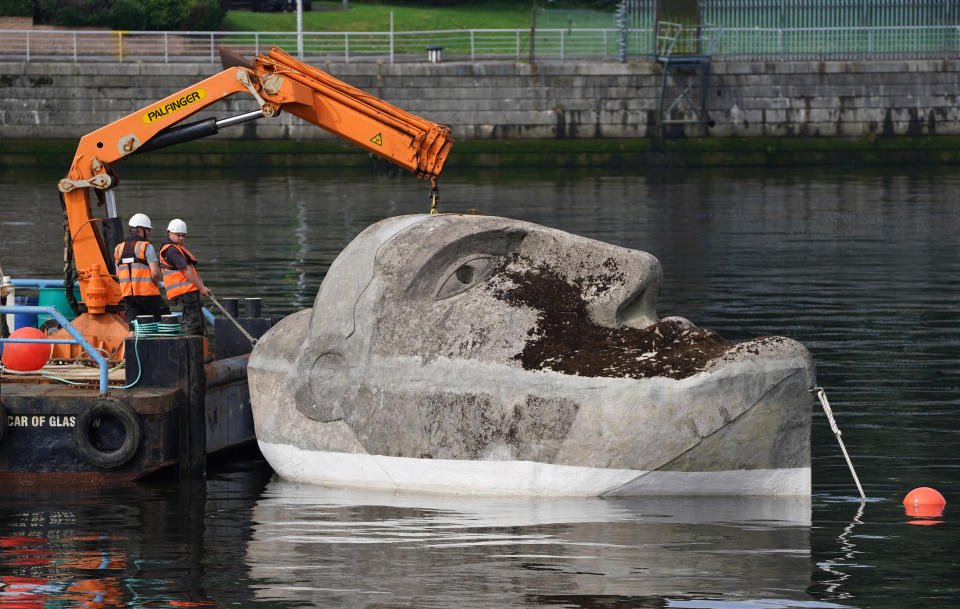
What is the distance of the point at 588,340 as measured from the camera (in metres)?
14.0

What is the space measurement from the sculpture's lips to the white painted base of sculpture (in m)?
0.85

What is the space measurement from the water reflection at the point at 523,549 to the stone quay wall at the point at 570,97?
42794 mm

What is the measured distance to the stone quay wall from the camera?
55.7 metres

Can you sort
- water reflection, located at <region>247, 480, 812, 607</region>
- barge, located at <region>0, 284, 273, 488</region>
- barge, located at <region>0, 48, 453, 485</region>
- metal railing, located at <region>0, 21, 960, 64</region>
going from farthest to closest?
metal railing, located at <region>0, 21, 960, 64</region> < barge, located at <region>0, 48, 453, 485</region> < barge, located at <region>0, 284, 273, 488</region> < water reflection, located at <region>247, 480, 812, 607</region>

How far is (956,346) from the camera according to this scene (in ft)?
72.4

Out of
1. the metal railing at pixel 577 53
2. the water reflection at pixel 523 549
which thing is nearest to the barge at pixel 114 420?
the water reflection at pixel 523 549

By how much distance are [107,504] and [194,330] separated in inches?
136

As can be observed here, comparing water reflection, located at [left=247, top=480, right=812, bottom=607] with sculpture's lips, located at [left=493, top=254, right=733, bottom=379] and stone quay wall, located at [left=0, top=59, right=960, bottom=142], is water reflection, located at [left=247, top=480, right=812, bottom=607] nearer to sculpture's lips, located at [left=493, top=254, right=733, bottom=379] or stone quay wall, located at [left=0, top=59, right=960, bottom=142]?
sculpture's lips, located at [left=493, top=254, right=733, bottom=379]

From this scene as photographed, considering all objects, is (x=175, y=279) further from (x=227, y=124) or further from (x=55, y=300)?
(x=55, y=300)

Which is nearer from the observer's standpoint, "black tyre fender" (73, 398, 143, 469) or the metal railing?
"black tyre fender" (73, 398, 143, 469)

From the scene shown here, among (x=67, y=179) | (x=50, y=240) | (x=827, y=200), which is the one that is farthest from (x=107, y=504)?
(x=827, y=200)

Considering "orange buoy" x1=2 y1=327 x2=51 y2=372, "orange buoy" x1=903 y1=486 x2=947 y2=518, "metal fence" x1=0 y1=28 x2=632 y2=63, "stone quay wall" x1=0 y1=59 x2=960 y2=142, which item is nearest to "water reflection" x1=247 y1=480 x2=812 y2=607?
"orange buoy" x1=903 y1=486 x2=947 y2=518

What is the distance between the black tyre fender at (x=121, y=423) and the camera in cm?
1427

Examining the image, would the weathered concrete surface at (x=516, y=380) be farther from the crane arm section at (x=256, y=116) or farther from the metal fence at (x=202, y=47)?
the metal fence at (x=202, y=47)
